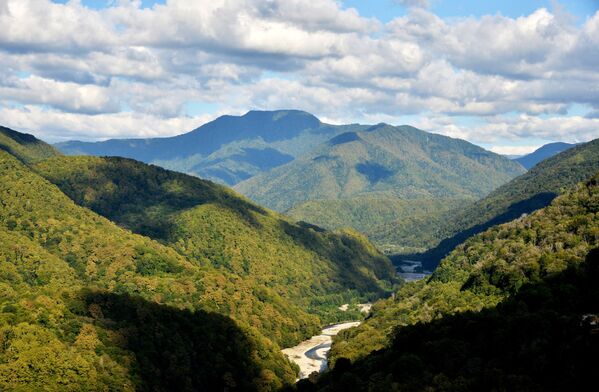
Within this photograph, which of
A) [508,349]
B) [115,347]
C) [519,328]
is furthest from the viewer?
[115,347]

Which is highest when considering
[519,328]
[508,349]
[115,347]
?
[519,328]

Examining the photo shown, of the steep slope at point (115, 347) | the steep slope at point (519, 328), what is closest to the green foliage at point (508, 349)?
the steep slope at point (519, 328)

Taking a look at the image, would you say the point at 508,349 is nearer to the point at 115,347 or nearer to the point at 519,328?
the point at 519,328

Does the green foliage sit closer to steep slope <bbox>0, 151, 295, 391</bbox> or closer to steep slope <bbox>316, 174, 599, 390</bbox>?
steep slope <bbox>316, 174, 599, 390</bbox>

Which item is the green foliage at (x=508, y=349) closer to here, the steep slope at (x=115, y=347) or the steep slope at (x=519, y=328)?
the steep slope at (x=519, y=328)

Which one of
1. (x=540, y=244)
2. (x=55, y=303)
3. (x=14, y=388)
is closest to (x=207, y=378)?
(x=55, y=303)

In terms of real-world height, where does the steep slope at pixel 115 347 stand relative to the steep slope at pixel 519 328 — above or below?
below

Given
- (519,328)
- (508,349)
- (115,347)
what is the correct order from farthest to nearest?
(115,347), (519,328), (508,349)

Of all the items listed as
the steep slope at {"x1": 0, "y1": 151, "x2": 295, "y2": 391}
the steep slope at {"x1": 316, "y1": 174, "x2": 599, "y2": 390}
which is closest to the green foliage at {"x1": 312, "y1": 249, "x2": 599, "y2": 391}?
the steep slope at {"x1": 316, "y1": 174, "x2": 599, "y2": 390}

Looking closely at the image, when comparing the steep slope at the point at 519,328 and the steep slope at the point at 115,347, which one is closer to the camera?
the steep slope at the point at 519,328

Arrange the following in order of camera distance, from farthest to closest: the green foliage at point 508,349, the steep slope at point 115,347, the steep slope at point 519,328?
1. the steep slope at point 115,347
2. the steep slope at point 519,328
3. the green foliage at point 508,349

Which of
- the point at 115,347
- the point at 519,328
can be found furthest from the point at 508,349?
the point at 115,347

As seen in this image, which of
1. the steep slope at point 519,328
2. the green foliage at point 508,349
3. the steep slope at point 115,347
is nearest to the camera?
the green foliage at point 508,349
